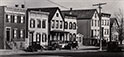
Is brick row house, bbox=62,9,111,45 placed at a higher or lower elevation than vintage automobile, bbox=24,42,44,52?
higher

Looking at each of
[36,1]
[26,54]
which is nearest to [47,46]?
[26,54]

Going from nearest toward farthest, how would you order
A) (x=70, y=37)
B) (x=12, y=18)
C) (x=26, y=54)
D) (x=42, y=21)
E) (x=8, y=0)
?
(x=8, y=0) → (x=26, y=54) → (x=70, y=37) → (x=42, y=21) → (x=12, y=18)

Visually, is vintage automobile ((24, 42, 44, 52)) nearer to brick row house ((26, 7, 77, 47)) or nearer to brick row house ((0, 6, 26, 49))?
brick row house ((0, 6, 26, 49))

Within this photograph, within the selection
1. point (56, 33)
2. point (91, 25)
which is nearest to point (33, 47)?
point (56, 33)

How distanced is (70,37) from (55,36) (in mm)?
1638

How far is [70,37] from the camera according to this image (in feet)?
44.8

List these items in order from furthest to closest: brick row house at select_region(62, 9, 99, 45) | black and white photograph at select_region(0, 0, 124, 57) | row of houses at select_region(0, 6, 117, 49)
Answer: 1. brick row house at select_region(62, 9, 99, 45)
2. row of houses at select_region(0, 6, 117, 49)
3. black and white photograph at select_region(0, 0, 124, 57)

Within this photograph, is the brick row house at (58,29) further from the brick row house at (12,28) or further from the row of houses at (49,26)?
the brick row house at (12,28)

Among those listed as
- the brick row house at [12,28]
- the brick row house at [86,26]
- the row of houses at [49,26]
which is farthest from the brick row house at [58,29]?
the brick row house at [12,28]

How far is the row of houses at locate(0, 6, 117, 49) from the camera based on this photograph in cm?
1193

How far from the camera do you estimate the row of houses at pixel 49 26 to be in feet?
39.1

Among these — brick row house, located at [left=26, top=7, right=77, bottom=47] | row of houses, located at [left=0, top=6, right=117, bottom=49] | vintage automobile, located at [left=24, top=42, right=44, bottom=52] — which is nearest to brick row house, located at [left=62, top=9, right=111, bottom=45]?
row of houses, located at [left=0, top=6, right=117, bottom=49]

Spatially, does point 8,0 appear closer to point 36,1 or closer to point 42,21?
point 36,1

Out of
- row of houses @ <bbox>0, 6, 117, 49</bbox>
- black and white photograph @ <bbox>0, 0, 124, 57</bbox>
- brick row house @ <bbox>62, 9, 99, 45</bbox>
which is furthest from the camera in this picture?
brick row house @ <bbox>62, 9, 99, 45</bbox>
